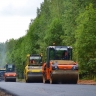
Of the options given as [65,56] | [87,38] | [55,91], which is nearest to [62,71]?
[65,56]

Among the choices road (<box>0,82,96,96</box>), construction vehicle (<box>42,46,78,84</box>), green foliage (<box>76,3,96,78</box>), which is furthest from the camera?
green foliage (<box>76,3,96,78</box>)

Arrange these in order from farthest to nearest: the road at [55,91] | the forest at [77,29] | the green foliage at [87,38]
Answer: the forest at [77,29] < the green foliage at [87,38] < the road at [55,91]

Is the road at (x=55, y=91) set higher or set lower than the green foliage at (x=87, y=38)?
lower

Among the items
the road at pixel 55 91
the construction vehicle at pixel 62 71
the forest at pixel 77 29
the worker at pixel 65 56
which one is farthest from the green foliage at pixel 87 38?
the road at pixel 55 91

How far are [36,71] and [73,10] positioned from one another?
76.3ft

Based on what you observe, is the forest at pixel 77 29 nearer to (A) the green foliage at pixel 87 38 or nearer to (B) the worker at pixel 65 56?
(A) the green foliage at pixel 87 38

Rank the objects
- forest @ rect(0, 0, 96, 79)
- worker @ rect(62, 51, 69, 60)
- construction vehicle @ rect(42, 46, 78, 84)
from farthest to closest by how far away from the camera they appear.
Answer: forest @ rect(0, 0, 96, 79) < worker @ rect(62, 51, 69, 60) < construction vehicle @ rect(42, 46, 78, 84)

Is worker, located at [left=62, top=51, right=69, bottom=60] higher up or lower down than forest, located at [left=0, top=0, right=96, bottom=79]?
lower down

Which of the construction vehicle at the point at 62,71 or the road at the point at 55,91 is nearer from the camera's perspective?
the road at the point at 55,91

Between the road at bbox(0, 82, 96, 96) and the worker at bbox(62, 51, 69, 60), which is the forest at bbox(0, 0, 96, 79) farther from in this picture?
the road at bbox(0, 82, 96, 96)

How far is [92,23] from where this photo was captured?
5178 centimetres

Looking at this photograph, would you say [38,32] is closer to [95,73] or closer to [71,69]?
[95,73]

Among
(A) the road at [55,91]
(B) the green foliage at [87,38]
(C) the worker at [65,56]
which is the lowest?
(A) the road at [55,91]

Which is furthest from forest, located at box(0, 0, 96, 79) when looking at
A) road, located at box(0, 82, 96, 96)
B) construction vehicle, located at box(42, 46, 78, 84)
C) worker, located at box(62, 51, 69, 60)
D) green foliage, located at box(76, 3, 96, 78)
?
road, located at box(0, 82, 96, 96)
